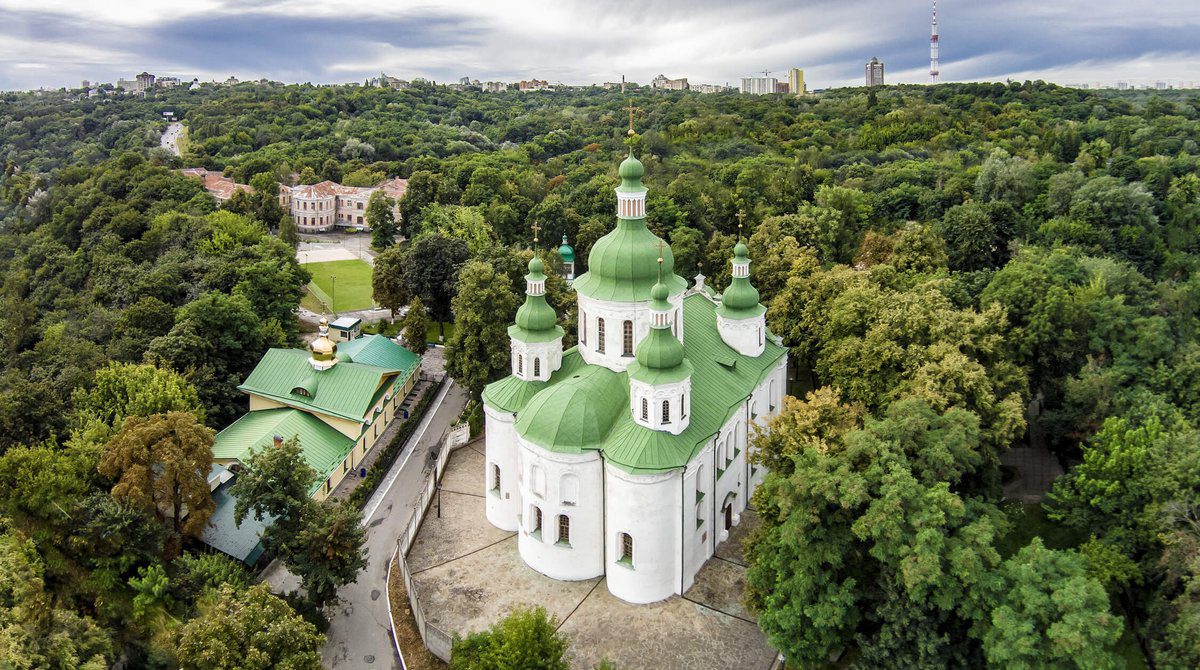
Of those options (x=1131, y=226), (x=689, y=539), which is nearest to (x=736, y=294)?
(x=689, y=539)

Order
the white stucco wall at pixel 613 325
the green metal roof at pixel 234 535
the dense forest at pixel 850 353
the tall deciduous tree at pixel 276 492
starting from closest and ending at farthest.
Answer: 1. the dense forest at pixel 850 353
2. the tall deciduous tree at pixel 276 492
3. the white stucco wall at pixel 613 325
4. the green metal roof at pixel 234 535

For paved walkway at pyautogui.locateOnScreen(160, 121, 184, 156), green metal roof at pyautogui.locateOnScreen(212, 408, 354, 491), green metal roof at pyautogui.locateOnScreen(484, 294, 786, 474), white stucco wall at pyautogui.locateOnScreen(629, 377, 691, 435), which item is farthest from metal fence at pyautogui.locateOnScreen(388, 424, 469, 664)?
paved walkway at pyautogui.locateOnScreen(160, 121, 184, 156)

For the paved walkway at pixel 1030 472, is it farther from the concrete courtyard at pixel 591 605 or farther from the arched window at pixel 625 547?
the arched window at pixel 625 547

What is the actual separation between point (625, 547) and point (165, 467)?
17033 millimetres

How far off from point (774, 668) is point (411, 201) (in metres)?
60.9

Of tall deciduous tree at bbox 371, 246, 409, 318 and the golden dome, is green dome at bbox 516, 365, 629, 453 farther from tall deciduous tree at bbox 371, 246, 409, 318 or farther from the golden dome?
tall deciduous tree at bbox 371, 246, 409, 318

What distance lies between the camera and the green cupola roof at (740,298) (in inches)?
1326

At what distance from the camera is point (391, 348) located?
4638 centimetres

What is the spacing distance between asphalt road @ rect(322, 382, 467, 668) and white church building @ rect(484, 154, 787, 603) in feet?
16.8

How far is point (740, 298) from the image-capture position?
111 feet

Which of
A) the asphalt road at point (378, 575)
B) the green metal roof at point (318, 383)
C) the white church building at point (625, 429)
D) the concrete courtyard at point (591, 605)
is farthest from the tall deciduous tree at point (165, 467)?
the white church building at point (625, 429)

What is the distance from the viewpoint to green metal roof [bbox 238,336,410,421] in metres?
39.8

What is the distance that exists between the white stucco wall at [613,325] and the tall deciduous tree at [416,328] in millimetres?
20537

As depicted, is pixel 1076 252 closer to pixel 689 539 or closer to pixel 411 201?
pixel 689 539
